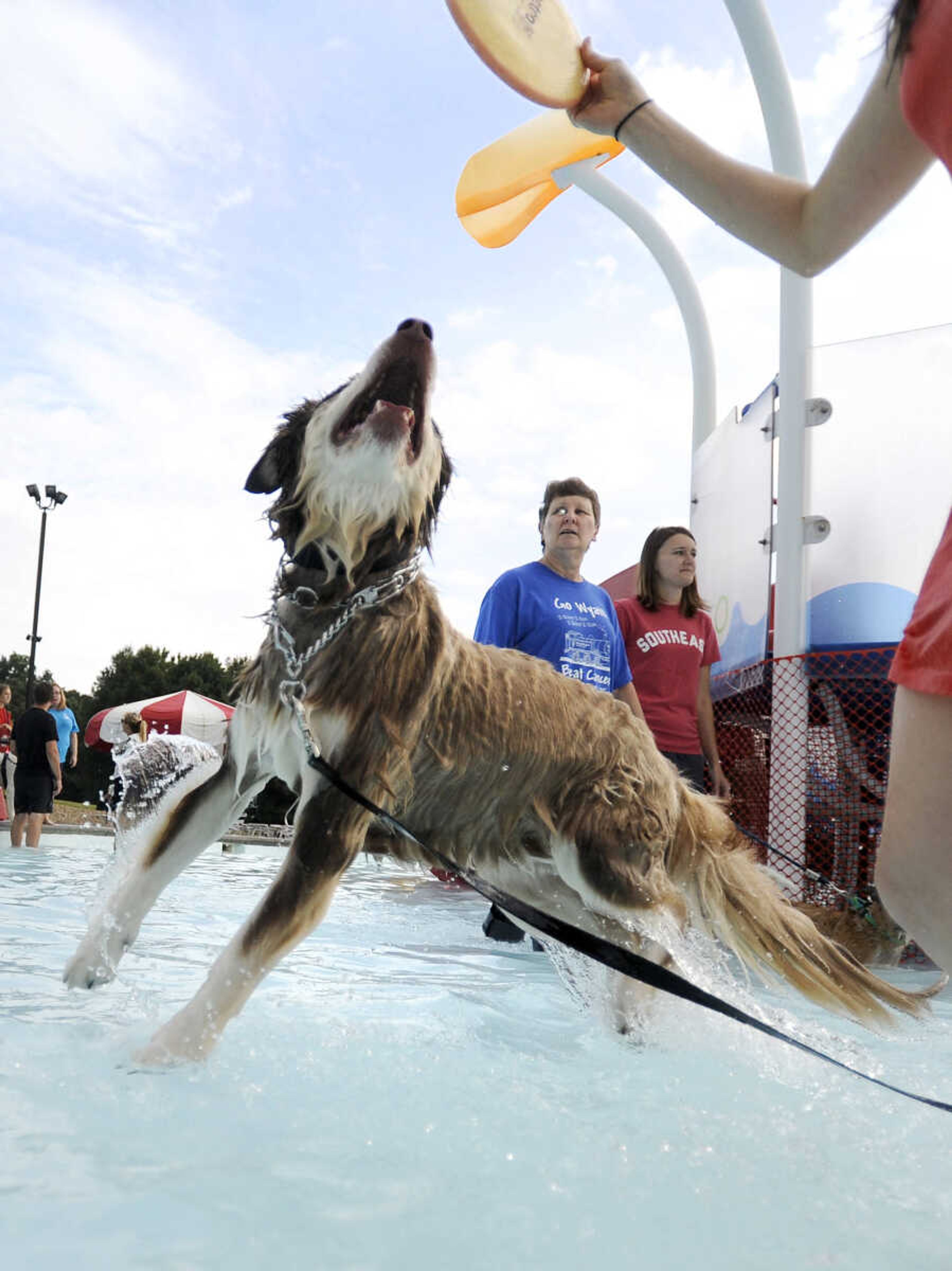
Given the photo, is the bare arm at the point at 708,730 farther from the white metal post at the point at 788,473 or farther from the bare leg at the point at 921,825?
the bare leg at the point at 921,825

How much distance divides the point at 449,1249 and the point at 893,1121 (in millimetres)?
1344

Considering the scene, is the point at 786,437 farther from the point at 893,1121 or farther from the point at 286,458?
the point at 893,1121

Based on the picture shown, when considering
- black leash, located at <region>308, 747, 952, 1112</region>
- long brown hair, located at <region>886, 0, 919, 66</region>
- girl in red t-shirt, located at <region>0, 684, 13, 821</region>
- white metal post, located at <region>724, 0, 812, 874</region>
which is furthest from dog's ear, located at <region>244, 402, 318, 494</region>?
girl in red t-shirt, located at <region>0, 684, 13, 821</region>

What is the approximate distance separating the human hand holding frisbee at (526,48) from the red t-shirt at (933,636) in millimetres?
1164

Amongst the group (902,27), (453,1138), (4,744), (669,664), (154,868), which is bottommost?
(453,1138)

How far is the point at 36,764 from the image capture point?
998 centimetres

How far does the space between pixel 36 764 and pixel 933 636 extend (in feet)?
33.1

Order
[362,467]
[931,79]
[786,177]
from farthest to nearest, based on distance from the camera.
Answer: [362,467], [786,177], [931,79]

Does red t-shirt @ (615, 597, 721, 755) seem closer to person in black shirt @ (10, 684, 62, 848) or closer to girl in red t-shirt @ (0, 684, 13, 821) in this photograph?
person in black shirt @ (10, 684, 62, 848)

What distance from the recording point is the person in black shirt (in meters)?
9.96

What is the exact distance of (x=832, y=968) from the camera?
3.12 m

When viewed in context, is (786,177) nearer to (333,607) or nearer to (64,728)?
(333,607)

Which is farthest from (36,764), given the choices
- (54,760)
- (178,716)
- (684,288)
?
(178,716)

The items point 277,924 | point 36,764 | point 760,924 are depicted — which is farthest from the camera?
point 36,764
